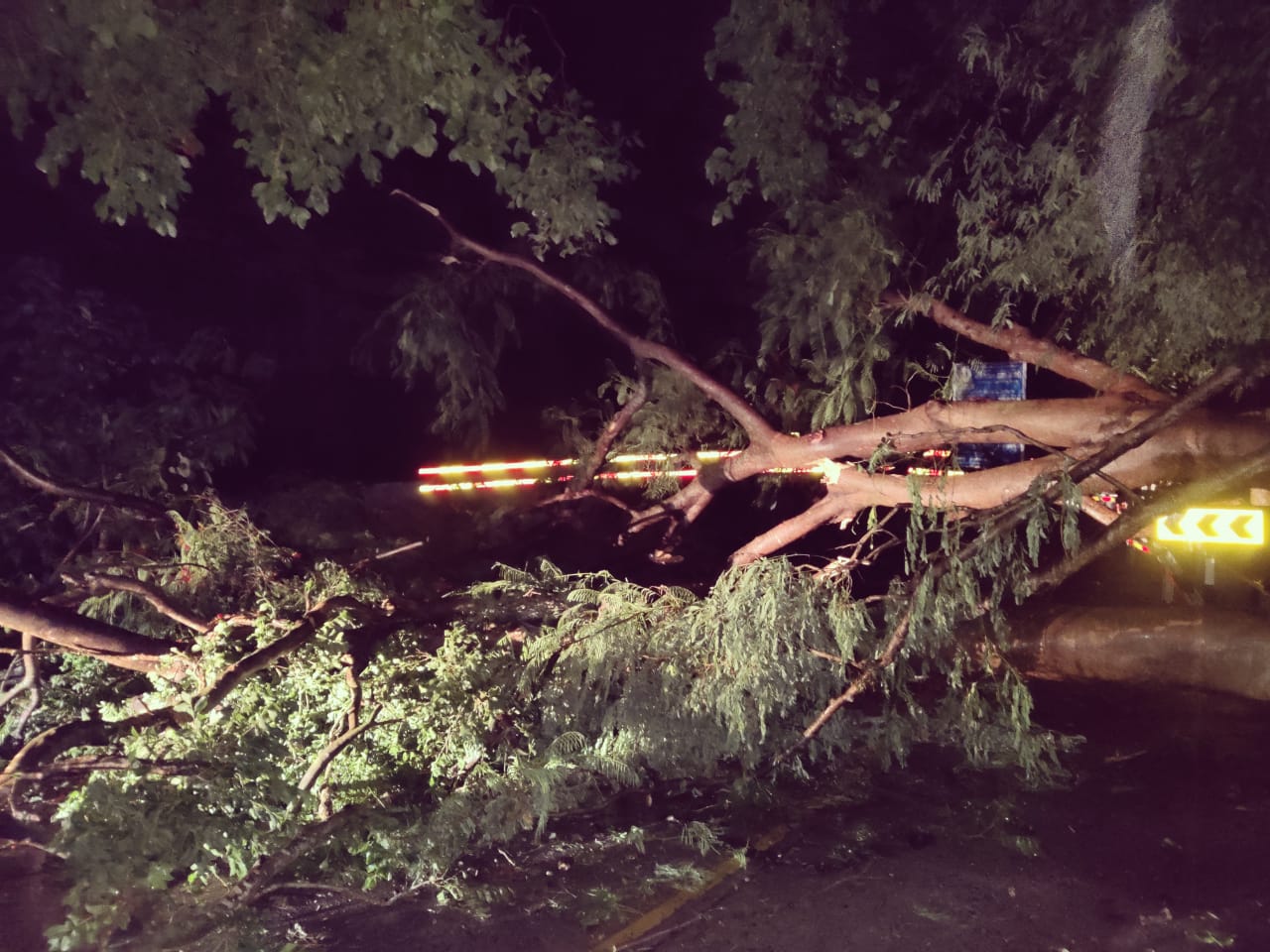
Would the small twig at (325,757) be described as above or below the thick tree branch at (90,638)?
below

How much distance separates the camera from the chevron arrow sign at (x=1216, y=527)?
591 cm

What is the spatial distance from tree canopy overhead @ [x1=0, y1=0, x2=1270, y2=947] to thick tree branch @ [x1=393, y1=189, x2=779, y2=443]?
0.51 meters

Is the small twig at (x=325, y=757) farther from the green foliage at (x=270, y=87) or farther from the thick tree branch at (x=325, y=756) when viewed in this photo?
the green foliage at (x=270, y=87)

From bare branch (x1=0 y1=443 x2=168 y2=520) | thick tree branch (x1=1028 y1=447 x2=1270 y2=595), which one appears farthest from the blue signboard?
bare branch (x1=0 y1=443 x2=168 y2=520)

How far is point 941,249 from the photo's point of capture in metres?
6.94

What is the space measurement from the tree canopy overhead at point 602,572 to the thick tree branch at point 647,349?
51 centimetres

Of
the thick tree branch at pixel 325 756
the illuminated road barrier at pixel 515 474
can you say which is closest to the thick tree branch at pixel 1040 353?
the illuminated road barrier at pixel 515 474

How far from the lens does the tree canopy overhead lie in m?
4.57

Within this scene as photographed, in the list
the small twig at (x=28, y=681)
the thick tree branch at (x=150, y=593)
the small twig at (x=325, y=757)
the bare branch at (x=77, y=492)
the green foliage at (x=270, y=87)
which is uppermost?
the green foliage at (x=270, y=87)

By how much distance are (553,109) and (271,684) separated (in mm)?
3993

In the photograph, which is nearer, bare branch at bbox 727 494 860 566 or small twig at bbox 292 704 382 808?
small twig at bbox 292 704 382 808

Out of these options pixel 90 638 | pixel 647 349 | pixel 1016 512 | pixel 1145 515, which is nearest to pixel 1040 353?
pixel 1145 515

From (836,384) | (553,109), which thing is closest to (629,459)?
(836,384)

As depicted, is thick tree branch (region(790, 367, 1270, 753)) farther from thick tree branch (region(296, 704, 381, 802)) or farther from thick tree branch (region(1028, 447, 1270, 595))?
thick tree branch (region(296, 704, 381, 802))
